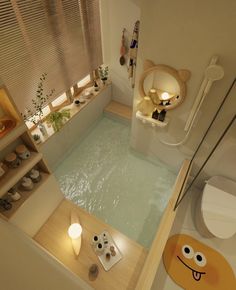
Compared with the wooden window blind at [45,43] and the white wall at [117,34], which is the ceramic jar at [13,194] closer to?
the wooden window blind at [45,43]

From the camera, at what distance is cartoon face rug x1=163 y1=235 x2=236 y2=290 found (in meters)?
1.60

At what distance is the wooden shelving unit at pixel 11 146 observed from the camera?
108cm

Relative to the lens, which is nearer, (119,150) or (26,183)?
(26,183)

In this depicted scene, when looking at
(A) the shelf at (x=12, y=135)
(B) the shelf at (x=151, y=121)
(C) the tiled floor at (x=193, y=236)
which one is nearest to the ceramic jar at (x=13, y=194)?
(A) the shelf at (x=12, y=135)

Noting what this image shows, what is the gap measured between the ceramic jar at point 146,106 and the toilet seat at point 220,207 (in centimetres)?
91

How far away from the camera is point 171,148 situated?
2.02 meters

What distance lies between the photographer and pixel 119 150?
2471mm

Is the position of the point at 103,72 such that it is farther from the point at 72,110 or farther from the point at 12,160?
the point at 12,160

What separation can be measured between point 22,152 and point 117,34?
5.84 feet

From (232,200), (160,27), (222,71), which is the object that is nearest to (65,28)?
(160,27)

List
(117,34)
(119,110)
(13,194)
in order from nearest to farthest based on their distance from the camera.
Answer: (13,194)
(117,34)
(119,110)

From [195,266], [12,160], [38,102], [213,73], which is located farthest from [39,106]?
[195,266]

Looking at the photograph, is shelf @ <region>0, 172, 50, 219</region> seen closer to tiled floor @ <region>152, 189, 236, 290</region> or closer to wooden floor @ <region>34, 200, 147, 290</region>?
wooden floor @ <region>34, 200, 147, 290</region>

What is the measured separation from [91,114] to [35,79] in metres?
0.95
